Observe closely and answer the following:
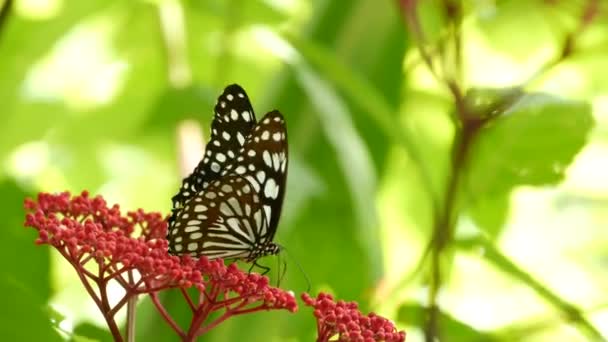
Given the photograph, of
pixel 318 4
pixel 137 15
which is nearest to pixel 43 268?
pixel 318 4

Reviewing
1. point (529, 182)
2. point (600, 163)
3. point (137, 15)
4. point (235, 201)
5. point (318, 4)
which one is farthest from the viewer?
point (600, 163)

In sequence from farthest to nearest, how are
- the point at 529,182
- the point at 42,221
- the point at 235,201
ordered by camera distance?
the point at 529,182 → the point at 235,201 → the point at 42,221

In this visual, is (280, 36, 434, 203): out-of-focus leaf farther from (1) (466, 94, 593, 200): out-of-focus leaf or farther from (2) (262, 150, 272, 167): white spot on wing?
(2) (262, 150, 272, 167): white spot on wing

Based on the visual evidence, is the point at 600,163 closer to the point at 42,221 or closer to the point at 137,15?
the point at 137,15

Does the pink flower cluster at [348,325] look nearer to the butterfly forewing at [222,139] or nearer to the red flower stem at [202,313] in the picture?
the red flower stem at [202,313]

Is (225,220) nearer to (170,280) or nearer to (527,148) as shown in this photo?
(170,280)

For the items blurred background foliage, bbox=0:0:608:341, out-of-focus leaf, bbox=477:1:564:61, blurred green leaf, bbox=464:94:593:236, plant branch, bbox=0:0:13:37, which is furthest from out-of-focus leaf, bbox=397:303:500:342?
out-of-focus leaf, bbox=477:1:564:61

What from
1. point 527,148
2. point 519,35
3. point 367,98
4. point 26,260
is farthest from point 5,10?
point 519,35
